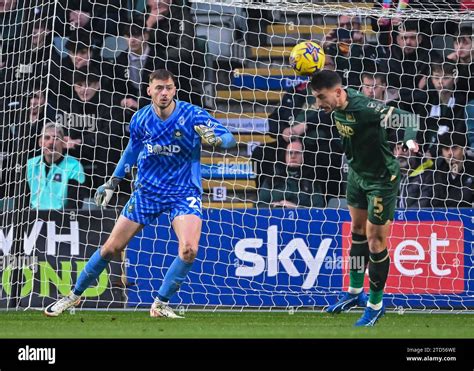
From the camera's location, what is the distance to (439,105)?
1413cm

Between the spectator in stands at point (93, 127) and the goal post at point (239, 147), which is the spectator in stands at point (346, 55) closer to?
the goal post at point (239, 147)

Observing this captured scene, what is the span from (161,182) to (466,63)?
184 inches

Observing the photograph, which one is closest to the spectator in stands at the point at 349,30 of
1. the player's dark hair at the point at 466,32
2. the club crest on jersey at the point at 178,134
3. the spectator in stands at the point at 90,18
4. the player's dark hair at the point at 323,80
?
the player's dark hair at the point at 466,32

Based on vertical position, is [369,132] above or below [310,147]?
below

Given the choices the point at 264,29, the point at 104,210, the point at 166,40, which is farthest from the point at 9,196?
the point at 264,29

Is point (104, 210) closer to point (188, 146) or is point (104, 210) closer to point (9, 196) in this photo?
point (9, 196)

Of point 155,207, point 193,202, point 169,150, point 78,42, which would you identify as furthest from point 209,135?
point 78,42

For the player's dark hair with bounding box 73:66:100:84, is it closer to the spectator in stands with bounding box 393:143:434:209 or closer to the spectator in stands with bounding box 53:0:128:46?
the spectator in stands with bounding box 53:0:128:46

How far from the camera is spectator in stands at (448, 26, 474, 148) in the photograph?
14000 mm

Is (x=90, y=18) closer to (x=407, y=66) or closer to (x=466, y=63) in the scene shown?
(x=407, y=66)

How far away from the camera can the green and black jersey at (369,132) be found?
1072 cm

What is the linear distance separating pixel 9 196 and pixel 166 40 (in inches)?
109

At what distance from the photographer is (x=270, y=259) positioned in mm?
13180

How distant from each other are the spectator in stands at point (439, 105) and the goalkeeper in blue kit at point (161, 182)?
371cm
